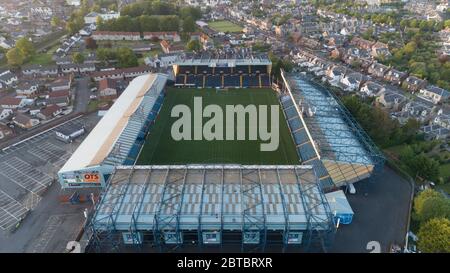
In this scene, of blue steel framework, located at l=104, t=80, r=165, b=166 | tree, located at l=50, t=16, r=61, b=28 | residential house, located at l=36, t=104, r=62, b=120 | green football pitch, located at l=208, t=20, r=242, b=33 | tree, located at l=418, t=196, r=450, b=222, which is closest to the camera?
tree, located at l=418, t=196, r=450, b=222

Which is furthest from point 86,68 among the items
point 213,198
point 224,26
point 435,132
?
point 435,132

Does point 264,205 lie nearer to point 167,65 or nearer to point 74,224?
point 74,224

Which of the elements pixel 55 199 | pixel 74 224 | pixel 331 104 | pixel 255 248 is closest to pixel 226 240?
pixel 255 248

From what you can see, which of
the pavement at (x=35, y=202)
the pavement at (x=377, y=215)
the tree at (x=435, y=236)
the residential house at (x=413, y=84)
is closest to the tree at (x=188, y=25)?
the residential house at (x=413, y=84)

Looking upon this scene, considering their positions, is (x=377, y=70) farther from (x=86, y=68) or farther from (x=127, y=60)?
(x=86, y=68)

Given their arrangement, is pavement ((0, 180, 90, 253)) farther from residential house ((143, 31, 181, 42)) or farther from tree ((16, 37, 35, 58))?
residential house ((143, 31, 181, 42))

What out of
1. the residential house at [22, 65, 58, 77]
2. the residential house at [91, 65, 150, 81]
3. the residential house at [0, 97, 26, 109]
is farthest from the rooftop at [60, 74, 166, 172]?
the residential house at [22, 65, 58, 77]
